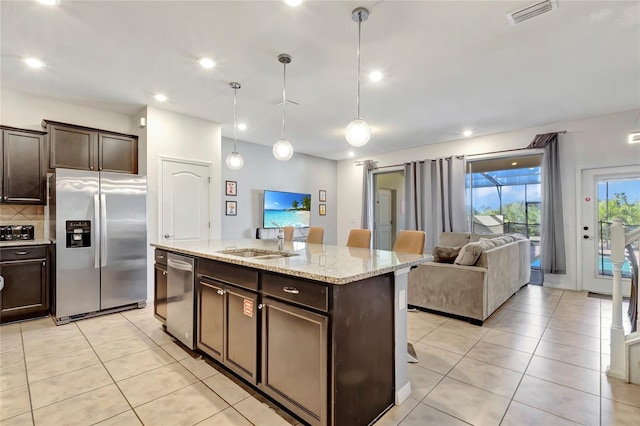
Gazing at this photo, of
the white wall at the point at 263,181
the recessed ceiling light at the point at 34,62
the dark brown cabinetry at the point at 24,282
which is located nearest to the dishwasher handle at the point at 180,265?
the dark brown cabinetry at the point at 24,282

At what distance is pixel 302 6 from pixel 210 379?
284cm

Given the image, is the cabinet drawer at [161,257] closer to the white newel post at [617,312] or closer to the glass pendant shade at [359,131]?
the glass pendant shade at [359,131]

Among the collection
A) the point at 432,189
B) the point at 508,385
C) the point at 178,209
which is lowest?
the point at 508,385

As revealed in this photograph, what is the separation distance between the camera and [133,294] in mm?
3945

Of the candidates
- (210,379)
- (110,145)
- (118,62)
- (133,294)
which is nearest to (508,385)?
(210,379)

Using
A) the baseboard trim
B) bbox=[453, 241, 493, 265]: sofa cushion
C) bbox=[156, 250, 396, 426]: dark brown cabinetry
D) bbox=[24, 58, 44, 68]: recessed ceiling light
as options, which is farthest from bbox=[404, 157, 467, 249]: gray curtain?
bbox=[24, 58, 44, 68]: recessed ceiling light

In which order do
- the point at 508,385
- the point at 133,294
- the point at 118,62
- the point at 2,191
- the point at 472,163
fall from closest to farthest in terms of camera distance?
the point at 508,385 < the point at 118,62 < the point at 2,191 < the point at 133,294 < the point at 472,163

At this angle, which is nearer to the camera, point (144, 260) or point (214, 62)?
point (214, 62)

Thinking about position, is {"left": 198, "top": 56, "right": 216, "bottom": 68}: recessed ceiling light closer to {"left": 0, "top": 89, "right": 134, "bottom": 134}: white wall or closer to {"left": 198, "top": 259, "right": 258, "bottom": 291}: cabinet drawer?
{"left": 198, "top": 259, "right": 258, "bottom": 291}: cabinet drawer

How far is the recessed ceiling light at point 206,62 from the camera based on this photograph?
2984 millimetres

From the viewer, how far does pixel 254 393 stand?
209 centimetres

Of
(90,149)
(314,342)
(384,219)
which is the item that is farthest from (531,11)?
(384,219)

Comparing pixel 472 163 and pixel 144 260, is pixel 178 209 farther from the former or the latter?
pixel 472 163

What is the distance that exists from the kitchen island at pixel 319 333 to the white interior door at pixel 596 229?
14.7ft
